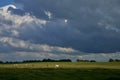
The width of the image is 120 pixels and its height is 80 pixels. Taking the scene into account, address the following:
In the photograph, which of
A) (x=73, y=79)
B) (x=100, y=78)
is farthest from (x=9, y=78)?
(x=100, y=78)

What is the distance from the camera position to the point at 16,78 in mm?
93000

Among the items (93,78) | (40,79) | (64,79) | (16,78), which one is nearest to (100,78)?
(93,78)

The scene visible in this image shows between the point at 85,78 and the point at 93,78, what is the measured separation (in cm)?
224

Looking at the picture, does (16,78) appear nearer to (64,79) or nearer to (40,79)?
(40,79)

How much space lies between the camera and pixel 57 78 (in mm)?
93812

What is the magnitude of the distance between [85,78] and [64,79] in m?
5.60

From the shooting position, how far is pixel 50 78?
9381cm

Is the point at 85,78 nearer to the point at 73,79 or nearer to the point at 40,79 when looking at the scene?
the point at 73,79

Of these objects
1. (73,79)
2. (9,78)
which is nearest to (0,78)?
(9,78)

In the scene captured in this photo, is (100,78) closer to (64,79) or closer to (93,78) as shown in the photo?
(93,78)

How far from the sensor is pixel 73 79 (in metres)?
91.8

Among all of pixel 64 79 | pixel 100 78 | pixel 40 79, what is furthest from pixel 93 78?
pixel 40 79

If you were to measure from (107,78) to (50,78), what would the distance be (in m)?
14.2

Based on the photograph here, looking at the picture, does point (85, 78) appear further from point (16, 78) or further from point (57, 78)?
point (16, 78)
